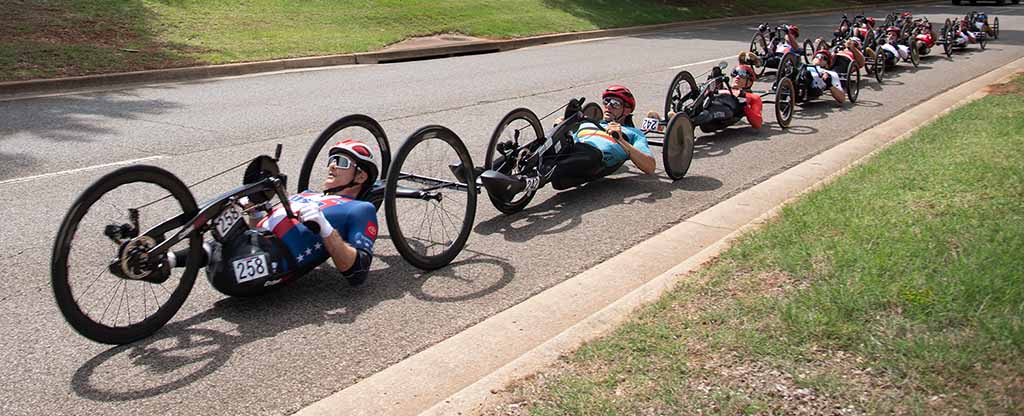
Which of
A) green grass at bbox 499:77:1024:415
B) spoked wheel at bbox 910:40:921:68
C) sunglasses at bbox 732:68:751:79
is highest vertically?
sunglasses at bbox 732:68:751:79

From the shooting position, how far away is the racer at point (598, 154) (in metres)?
7.31

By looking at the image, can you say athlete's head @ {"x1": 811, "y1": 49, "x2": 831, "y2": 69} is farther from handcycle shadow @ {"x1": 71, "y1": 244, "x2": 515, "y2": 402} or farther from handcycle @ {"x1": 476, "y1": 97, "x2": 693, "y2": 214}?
handcycle shadow @ {"x1": 71, "y1": 244, "x2": 515, "y2": 402}

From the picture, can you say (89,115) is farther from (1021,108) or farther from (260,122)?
(1021,108)

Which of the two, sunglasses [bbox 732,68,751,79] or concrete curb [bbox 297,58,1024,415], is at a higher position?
sunglasses [bbox 732,68,751,79]

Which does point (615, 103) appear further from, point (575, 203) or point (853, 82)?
point (853, 82)

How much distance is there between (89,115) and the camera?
11141mm

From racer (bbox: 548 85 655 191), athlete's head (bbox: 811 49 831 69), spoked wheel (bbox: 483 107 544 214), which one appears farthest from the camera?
athlete's head (bbox: 811 49 831 69)

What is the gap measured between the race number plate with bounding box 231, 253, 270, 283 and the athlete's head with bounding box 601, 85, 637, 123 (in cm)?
452

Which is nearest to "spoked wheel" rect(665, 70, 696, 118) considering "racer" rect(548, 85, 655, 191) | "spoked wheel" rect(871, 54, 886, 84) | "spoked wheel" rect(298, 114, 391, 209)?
"racer" rect(548, 85, 655, 191)

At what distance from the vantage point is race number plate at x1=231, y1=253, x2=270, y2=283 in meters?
4.78

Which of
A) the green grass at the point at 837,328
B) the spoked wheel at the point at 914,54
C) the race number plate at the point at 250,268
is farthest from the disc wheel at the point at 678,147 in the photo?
the spoked wheel at the point at 914,54

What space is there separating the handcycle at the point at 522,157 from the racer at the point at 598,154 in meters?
0.05

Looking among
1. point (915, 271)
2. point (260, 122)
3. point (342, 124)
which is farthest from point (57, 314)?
point (260, 122)

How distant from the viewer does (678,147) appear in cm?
820
